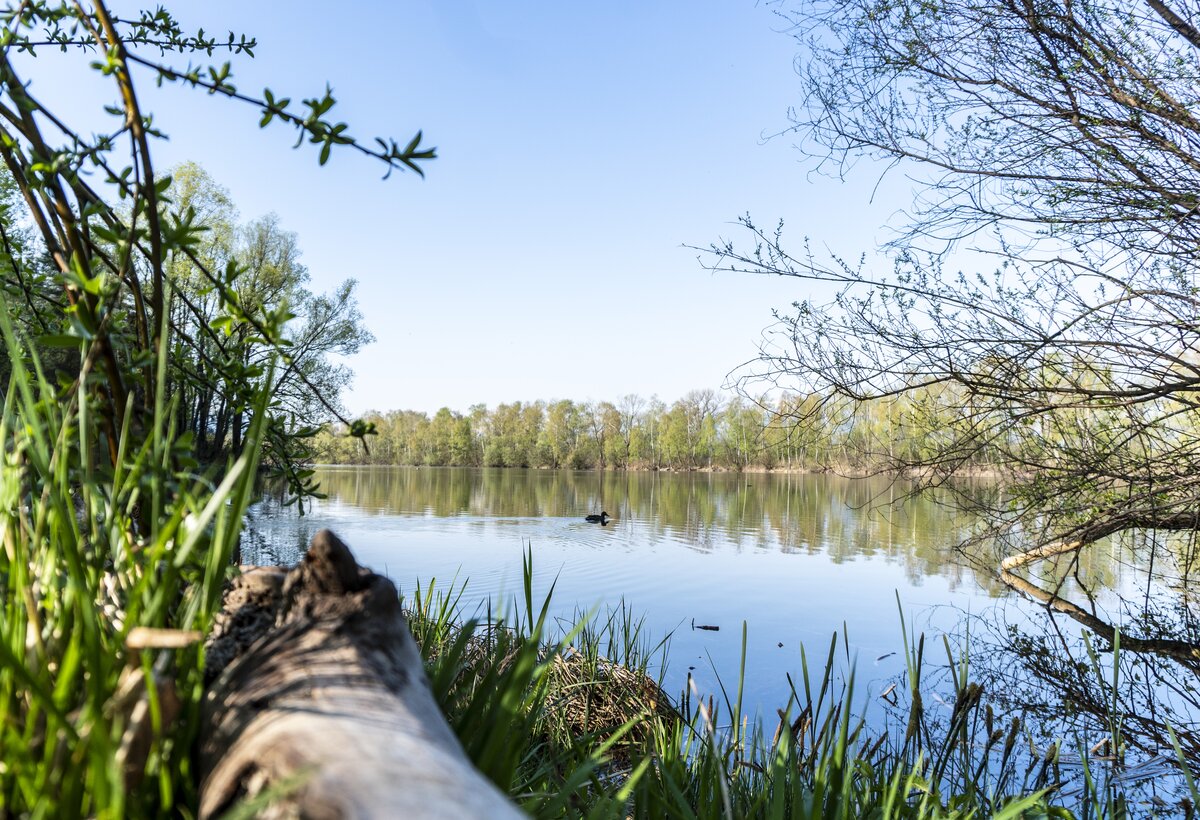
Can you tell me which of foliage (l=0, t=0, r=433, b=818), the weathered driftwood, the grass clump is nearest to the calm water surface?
the grass clump

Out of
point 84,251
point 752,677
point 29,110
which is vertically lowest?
point 752,677

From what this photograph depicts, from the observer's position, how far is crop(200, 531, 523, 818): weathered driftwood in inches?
24.5

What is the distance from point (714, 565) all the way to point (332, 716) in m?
19.0

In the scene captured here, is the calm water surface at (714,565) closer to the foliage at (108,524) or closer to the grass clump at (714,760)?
Result: the grass clump at (714,760)

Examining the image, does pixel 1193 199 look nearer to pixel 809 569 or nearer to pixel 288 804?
pixel 288 804

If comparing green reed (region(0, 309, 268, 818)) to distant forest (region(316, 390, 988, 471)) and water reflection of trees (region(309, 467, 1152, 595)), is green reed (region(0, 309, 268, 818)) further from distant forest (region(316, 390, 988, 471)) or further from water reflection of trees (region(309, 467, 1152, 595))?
distant forest (region(316, 390, 988, 471))

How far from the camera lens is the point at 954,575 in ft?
50.0

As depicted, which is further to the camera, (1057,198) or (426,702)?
(1057,198)

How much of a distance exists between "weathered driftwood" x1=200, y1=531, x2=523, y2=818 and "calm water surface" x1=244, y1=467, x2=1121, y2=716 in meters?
1.26

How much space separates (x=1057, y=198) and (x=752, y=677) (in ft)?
22.7

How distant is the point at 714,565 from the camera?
752 inches

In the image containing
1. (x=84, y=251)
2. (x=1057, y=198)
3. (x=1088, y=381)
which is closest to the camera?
(x=84, y=251)

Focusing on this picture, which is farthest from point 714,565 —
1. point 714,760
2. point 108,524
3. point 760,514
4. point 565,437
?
point 565,437

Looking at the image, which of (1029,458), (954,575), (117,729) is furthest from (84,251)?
(954,575)
